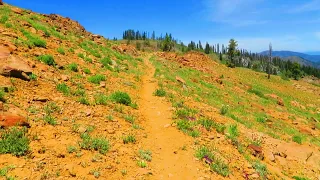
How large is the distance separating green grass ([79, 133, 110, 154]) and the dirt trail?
1.82 meters

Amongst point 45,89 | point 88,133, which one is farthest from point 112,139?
point 45,89

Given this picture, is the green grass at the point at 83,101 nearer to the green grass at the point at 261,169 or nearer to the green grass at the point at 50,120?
the green grass at the point at 50,120

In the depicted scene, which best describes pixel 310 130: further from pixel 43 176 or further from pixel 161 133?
pixel 43 176

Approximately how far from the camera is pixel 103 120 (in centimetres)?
1218

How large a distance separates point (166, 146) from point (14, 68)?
798 cm

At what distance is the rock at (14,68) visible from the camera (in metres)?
12.1

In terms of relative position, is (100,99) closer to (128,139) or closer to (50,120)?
(128,139)

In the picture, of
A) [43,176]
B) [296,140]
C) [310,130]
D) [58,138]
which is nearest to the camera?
[43,176]

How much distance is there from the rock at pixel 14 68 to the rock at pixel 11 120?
3.50 meters

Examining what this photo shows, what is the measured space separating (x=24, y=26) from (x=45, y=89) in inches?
435

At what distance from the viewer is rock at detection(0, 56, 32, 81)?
39.5ft

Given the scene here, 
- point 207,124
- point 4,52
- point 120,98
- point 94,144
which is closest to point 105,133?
point 94,144

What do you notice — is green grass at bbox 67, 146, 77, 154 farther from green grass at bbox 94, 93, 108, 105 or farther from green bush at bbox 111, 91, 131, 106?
green bush at bbox 111, 91, 131, 106

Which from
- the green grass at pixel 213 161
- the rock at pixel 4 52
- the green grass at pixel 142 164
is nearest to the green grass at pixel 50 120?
the green grass at pixel 142 164
